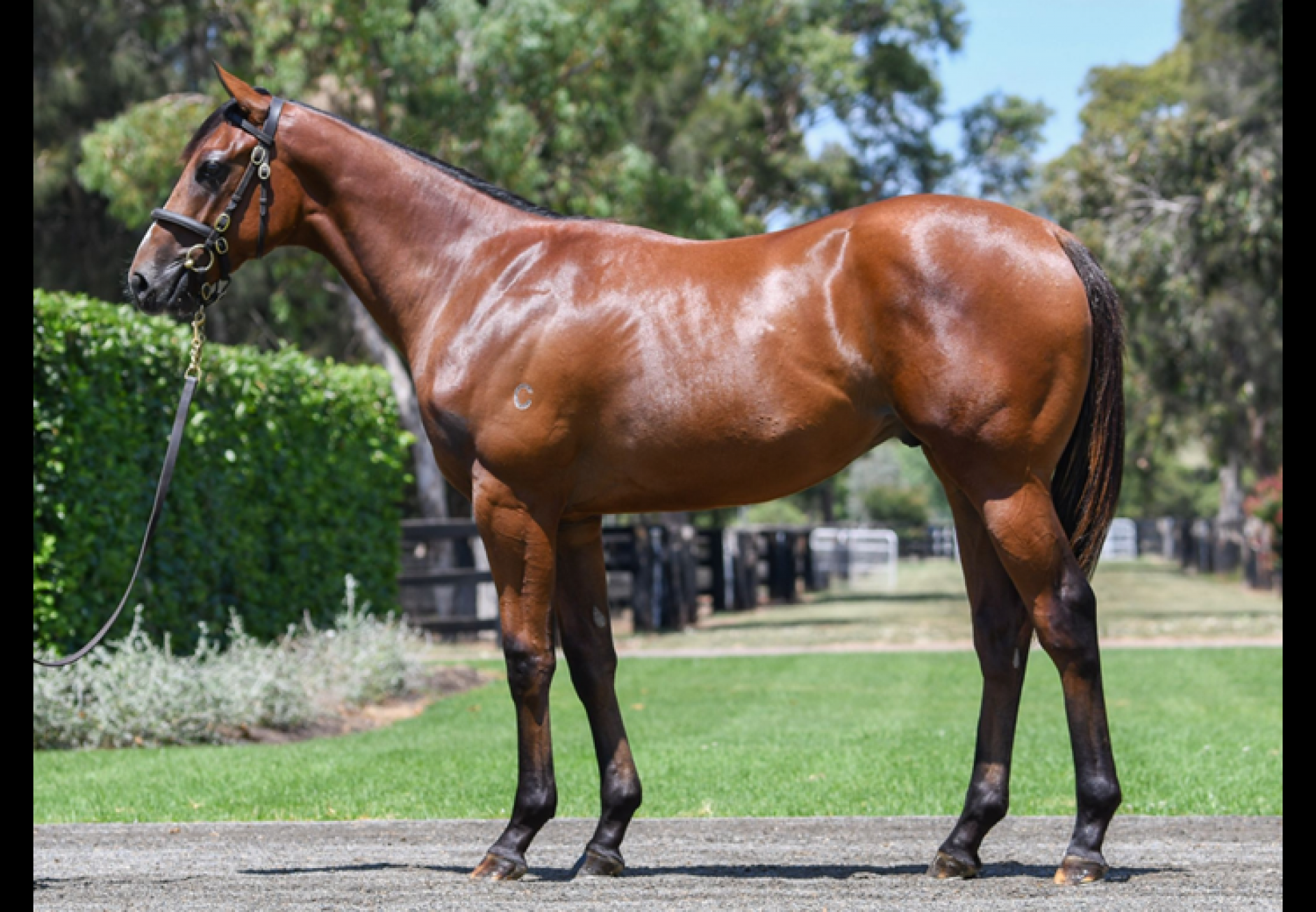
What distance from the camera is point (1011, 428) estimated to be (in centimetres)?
484

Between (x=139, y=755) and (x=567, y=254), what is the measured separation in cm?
554

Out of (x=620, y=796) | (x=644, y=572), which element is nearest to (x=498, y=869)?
(x=620, y=796)

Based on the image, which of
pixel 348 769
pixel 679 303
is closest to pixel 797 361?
pixel 679 303

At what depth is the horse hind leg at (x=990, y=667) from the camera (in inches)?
204

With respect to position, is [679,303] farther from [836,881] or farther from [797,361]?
[836,881]

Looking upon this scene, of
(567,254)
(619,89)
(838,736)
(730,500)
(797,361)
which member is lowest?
(838,736)

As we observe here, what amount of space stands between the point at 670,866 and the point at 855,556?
1583 inches

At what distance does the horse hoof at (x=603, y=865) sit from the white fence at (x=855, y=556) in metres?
29.3

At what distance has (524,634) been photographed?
5.17m

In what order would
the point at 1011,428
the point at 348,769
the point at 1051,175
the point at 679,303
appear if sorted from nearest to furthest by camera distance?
the point at 1011,428, the point at 679,303, the point at 348,769, the point at 1051,175

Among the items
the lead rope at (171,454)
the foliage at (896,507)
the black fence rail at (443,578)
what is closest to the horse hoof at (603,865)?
the lead rope at (171,454)

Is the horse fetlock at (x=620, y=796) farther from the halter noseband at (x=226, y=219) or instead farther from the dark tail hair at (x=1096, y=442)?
the halter noseband at (x=226, y=219)

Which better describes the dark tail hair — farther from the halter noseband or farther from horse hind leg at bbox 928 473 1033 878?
the halter noseband
